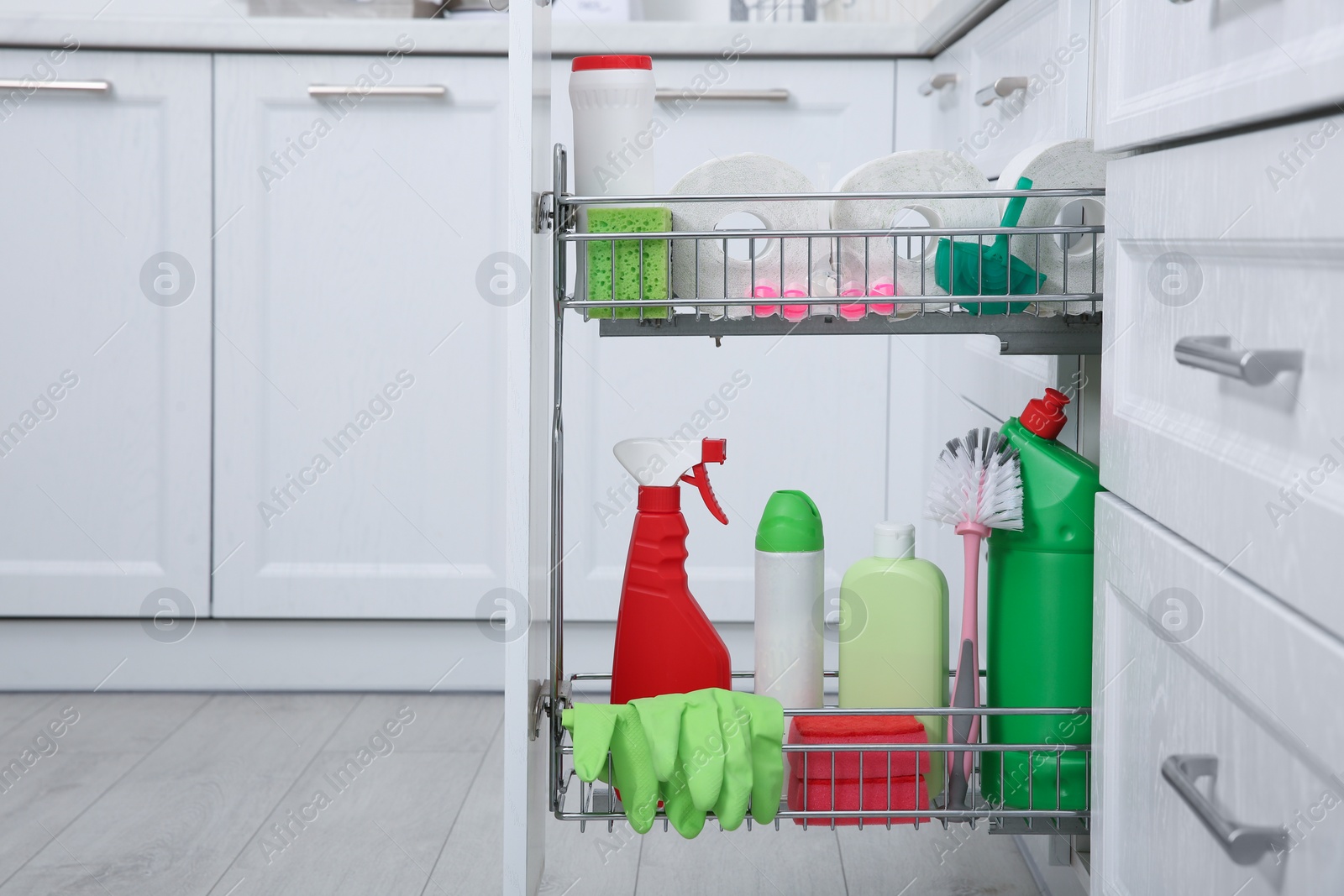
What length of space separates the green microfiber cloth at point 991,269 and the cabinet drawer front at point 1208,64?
8 cm

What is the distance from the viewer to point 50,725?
4.87ft

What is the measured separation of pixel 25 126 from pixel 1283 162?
58.7 inches

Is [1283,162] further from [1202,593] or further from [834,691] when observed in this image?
[834,691]

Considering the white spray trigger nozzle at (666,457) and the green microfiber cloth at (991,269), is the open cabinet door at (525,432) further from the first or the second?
the green microfiber cloth at (991,269)

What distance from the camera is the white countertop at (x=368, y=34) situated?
1.48m

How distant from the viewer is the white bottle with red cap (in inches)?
32.4

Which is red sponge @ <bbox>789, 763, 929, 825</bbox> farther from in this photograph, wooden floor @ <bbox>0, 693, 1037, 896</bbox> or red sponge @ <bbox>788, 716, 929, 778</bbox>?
wooden floor @ <bbox>0, 693, 1037, 896</bbox>

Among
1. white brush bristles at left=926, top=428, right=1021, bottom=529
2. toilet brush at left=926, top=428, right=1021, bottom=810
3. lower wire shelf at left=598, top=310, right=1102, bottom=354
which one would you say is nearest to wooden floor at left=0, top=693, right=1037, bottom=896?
toilet brush at left=926, top=428, right=1021, bottom=810

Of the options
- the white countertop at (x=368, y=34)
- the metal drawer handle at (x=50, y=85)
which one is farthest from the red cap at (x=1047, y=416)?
the metal drawer handle at (x=50, y=85)

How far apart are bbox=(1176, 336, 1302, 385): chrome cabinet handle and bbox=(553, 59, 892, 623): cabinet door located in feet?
3.15

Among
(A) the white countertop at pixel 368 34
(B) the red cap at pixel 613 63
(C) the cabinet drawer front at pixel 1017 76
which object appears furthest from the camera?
(A) the white countertop at pixel 368 34

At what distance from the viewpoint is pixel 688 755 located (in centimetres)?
74

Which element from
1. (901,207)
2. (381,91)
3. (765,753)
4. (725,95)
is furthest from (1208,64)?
(381,91)

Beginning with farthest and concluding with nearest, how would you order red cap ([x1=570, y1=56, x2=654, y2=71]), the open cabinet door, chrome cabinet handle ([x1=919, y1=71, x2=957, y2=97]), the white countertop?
1. the white countertop
2. chrome cabinet handle ([x1=919, y1=71, x2=957, y2=97])
3. red cap ([x1=570, y1=56, x2=654, y2=71])
4. the open cabinet door
